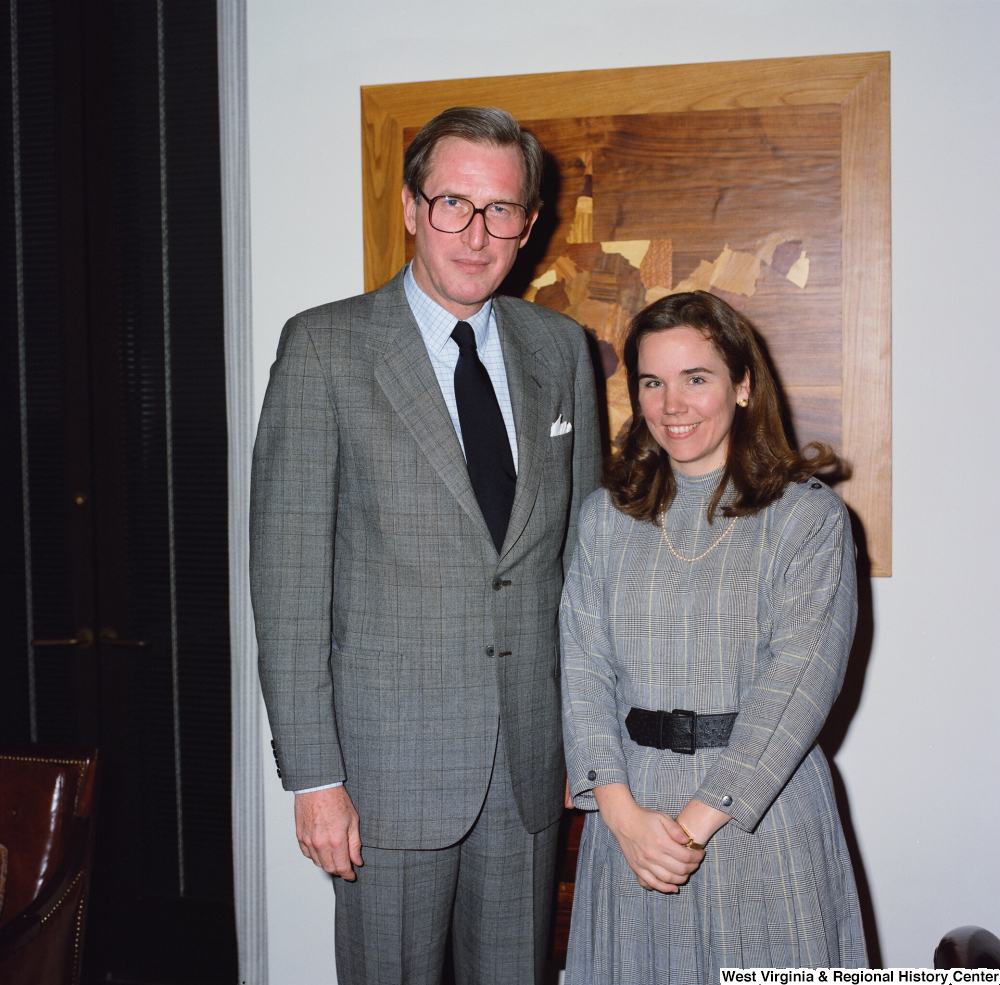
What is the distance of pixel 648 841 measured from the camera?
139 centimetres

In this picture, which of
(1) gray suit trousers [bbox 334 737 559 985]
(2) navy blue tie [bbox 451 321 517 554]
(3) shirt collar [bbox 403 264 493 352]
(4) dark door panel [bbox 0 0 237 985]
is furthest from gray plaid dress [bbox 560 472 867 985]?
(4) dark door panel [bbox 0 0 237 985]

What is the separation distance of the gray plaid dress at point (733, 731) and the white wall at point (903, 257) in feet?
2.25

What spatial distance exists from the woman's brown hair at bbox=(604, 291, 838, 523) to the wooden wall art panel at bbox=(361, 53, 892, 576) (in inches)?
19.3

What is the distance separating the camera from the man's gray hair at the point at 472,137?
151 centimetres

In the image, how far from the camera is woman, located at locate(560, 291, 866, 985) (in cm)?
138

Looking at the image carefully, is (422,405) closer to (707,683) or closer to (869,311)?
(707,683)

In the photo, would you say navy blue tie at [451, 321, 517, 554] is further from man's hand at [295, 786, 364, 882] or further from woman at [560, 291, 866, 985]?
man's hand at [295, 786, 364, 882]

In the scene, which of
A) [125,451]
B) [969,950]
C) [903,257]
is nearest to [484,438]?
[969,950]

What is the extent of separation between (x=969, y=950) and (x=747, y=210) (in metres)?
1.57

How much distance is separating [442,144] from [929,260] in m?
1.20

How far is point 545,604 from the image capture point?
5.27 ft

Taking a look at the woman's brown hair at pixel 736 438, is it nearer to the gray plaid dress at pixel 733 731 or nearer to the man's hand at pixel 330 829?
the gray plaid dress at pixel 733 731

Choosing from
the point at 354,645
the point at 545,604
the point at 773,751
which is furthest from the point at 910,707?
the point at 354,645

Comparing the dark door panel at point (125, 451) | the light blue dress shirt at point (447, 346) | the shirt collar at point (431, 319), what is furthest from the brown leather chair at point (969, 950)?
the dark door panel at point (125, 451)
